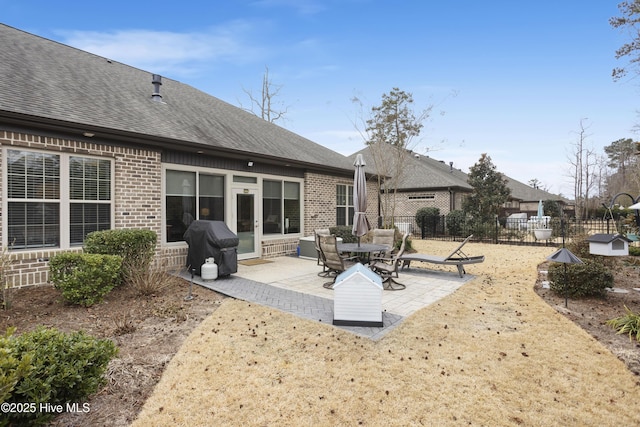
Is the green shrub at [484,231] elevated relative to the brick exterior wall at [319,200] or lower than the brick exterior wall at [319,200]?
lower

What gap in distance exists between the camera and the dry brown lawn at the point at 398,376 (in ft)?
8.87

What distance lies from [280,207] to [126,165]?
4.71 m

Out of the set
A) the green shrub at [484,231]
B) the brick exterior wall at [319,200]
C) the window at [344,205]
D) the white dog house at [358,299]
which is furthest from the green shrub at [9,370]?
the green shrub at [484,231]

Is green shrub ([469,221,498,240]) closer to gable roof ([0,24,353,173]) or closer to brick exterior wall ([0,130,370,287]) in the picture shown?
gable roof ([0,24,353,173])

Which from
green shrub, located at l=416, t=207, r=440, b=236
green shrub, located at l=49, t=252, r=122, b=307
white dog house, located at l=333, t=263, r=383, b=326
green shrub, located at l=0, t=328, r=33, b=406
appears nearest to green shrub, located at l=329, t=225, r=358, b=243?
white dog house, located at l=333, t=263, r=383, b=326

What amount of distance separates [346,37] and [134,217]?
985cm

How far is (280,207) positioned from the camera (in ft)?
35.3

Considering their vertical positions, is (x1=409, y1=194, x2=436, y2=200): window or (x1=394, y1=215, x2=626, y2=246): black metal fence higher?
(x1=409, y1=194, x2=436, y2=200): window

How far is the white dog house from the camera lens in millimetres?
4535

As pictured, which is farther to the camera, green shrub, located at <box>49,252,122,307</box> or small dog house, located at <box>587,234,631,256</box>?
small dog house, located at <box>587,234,631,256</box>

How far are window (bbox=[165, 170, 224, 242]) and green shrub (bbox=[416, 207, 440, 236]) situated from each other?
1340 centimetres

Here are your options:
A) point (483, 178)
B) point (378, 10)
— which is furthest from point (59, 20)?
point (483, 178)

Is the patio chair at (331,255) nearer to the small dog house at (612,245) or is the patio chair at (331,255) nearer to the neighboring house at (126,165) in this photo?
the neighboring house at (126,165)

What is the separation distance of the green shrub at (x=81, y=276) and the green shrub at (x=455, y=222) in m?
17.3
